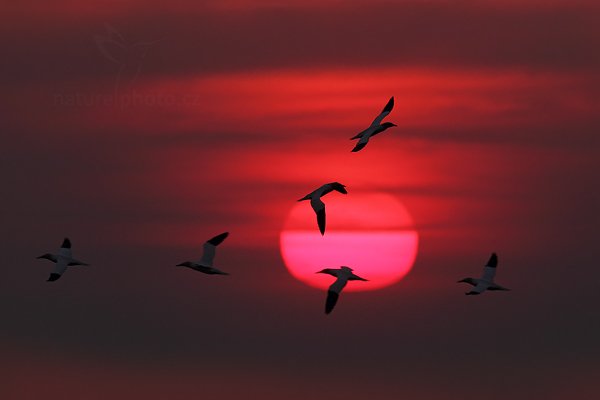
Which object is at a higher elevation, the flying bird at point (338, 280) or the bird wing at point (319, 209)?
the bird wing at point (319, 209)

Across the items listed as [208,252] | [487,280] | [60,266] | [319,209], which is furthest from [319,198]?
[60,266]

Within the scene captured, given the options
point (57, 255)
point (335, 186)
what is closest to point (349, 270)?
point (335, 186)

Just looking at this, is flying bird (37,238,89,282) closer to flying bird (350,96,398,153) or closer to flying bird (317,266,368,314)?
flying bird (317,266,368,314)

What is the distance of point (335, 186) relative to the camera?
150125mm

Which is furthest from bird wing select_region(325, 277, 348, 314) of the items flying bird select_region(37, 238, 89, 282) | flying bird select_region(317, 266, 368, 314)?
flying bird select_region(37, 238, 89, 282)

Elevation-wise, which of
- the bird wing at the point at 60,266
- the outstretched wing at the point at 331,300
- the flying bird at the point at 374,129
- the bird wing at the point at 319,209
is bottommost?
the outstretched wing at the point at 331,300

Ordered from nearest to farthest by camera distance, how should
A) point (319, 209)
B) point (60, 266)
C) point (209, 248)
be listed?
point (319, 209), point (209, 248), point (60, 266)

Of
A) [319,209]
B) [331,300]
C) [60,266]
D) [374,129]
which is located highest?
[374,129]

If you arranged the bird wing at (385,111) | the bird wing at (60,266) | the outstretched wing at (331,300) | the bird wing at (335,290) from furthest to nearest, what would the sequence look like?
the bird wing at (60,266) < the bird wing at (385,111) < the bird wing at (335,290) < the outstretched wing at (331,300)

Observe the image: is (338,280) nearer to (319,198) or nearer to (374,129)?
(319,198)

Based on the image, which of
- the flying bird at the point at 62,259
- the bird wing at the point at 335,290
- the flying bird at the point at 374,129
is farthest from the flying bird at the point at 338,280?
the flying bird at the point at 62,259

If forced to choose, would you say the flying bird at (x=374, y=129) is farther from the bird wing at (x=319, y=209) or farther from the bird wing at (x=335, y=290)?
the bird wing at (x=335, y=290)

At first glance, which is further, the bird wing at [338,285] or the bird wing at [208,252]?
the bird wing at [208,252]

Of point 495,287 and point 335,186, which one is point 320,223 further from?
point 495,287
